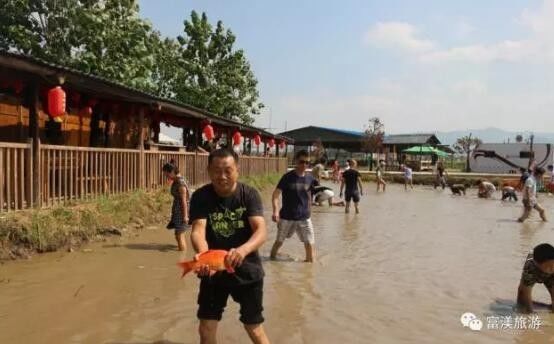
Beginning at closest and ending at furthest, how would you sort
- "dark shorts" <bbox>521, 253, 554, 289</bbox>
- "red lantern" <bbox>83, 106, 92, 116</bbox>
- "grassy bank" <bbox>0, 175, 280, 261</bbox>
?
"dark shorts" <bbox>521, 253, 554, 289</bbox> < "grassy bank" <bbox>0, 175, 280, 261</bbox> < "red lantern" <bbox>83, 106, 92, 116</bbox>

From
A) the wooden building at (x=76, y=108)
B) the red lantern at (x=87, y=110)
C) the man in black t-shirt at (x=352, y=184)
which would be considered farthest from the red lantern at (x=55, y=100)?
the man in black t-shirt at (x=352, y=184)

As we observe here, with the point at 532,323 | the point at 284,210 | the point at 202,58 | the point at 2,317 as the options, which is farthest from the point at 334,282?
the point at 202,58

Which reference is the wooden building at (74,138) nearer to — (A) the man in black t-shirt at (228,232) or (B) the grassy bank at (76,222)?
(B) the grassy bank at (76,222)

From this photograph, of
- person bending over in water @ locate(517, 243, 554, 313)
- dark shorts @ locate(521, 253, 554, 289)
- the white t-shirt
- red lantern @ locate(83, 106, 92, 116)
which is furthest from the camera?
the white t-shirt

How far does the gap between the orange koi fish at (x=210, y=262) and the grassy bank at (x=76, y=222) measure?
18.1 feet

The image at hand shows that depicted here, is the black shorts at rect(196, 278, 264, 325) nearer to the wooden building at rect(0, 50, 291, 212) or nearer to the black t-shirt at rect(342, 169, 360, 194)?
the wooden building at rect(0, 50, 291, 212)

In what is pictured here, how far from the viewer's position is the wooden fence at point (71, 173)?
891 centimetres

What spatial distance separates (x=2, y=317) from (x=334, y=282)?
4.06m

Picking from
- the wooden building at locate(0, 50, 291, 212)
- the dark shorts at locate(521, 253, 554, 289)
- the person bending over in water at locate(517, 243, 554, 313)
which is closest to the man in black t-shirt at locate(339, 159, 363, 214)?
the wooden building at locate(0, 50, 291, 212)

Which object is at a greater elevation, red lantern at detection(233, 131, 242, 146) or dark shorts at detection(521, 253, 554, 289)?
red lantern at detection(233, 131, 242, 146)

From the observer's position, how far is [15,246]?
7.97 m

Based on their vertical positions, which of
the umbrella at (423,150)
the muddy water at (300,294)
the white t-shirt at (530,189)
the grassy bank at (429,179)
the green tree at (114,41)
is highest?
the green tree at (114,41)

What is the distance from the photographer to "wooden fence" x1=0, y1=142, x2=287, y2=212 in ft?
29.2

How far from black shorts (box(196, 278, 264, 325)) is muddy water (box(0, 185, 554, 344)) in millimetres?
1092
